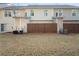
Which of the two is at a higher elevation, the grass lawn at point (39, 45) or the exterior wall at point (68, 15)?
the exterior wall at point (68, 15)

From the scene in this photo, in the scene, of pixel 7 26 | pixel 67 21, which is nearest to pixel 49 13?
pixel 67 21

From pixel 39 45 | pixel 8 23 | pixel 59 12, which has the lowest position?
pixel 39 45

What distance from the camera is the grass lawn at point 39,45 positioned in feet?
14.2

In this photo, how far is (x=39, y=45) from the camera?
435cm

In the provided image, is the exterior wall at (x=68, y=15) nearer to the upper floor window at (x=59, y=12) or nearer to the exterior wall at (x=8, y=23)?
the upper floor window at (x=59, y=12)

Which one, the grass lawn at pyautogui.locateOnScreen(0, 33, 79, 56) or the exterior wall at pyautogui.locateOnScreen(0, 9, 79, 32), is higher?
the exterior wall at pyautogui.locateOnScreen(0, 9, 79, 32)

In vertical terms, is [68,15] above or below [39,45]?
above

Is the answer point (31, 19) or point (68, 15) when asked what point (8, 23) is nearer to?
point (31, 19)

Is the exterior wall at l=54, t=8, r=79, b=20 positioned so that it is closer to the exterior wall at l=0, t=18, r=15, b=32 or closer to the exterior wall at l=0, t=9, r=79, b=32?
the exterior wall at l=0, t=9, r=79, b=32

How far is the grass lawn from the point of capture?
4.32 metres

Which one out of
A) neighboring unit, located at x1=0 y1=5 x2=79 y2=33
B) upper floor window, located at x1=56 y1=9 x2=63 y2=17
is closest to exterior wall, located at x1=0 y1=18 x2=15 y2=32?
neighboring unit, located at x1=0 y1=5 x2=79 y2=33

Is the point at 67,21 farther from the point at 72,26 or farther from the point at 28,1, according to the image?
the point at 28,1

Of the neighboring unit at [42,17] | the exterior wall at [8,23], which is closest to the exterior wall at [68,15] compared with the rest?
the neighboring unit at [42,17]

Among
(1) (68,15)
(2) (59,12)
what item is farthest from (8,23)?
(1) (68,15)
